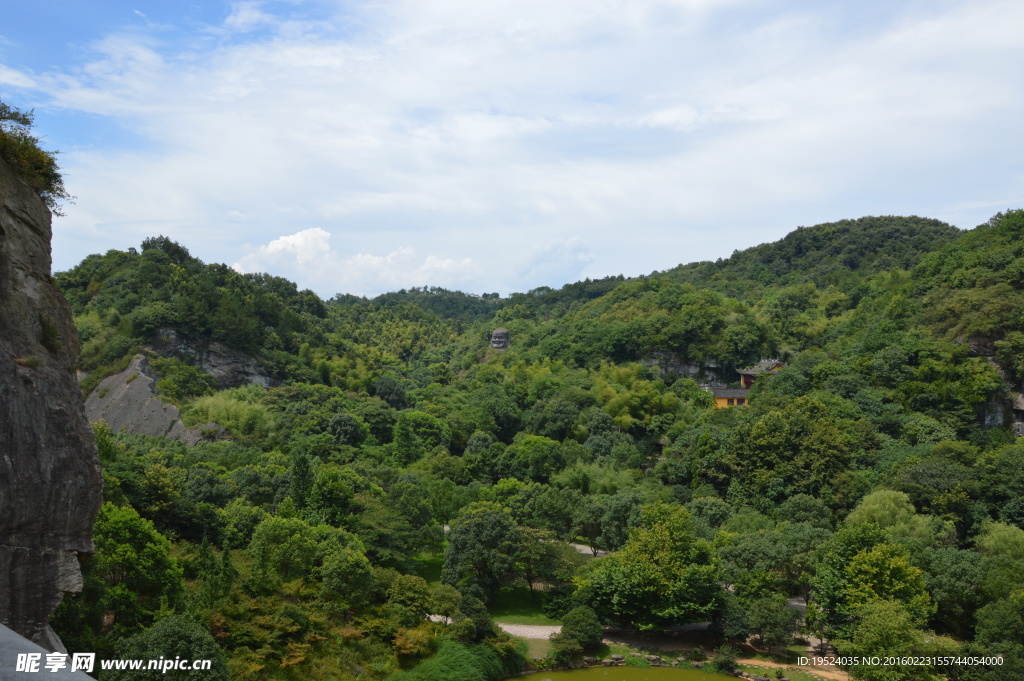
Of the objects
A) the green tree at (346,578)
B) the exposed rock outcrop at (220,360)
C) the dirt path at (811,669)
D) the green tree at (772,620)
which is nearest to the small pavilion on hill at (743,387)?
the green tree at (772,620)

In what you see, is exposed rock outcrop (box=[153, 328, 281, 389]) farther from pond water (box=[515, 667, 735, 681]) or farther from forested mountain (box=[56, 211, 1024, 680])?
pond water (box=[515, 667, 735, 681])

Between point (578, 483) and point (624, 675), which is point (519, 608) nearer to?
point (624, 675)

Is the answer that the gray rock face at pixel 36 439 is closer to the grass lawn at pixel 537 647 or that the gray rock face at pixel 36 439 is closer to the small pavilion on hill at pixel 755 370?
the grass lawn at pixel 537 647

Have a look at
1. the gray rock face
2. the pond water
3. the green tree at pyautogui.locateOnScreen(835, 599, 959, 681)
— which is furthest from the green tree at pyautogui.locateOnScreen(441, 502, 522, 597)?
the gray rock face

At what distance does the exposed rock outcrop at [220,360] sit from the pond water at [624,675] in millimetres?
27071

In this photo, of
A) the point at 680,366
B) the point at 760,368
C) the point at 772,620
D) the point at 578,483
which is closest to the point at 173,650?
the point at 772,620

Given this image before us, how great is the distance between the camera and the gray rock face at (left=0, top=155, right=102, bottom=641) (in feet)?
Answer: 27.0

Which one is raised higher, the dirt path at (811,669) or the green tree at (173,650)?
the green tree at (173,650)

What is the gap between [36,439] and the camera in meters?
8.70

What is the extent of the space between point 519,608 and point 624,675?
465cm

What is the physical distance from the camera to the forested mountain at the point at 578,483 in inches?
636

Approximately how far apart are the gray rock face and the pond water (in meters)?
12.2

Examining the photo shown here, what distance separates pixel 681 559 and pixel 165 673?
42.8ft

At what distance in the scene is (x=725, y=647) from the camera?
18.2 meters
